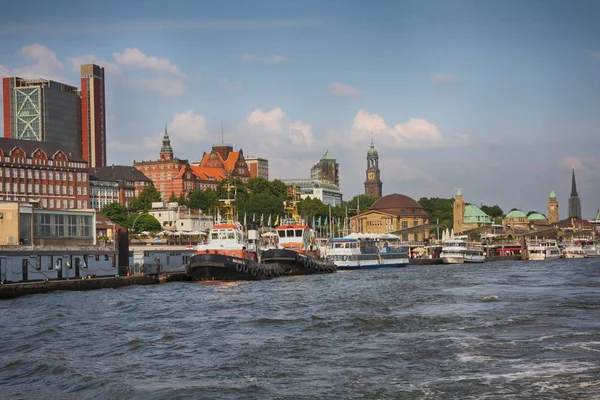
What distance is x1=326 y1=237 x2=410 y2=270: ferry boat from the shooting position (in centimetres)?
12812

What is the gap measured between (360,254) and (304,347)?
Answer: 95.4 metres

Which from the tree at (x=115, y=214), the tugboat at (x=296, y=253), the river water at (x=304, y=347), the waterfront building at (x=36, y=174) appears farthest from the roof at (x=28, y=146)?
the river water at (x=304, y=347)

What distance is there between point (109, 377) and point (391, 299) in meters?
31.8

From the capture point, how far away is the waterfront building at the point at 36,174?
186000mm

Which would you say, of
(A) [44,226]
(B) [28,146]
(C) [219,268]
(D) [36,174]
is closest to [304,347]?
(C) [219,268]

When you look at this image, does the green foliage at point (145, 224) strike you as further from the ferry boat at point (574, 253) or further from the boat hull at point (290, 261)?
the ferry boat at point (574, 253)

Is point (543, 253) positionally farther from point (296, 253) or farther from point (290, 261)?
point (290, 261)

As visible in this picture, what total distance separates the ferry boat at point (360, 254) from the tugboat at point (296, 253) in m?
11.9

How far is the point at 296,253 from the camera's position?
98438 mm

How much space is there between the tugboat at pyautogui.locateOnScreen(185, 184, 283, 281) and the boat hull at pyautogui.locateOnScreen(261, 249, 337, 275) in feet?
25.6

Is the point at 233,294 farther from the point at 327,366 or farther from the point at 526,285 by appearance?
the point at 327,366

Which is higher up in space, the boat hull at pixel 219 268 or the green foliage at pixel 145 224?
the green foliage at pixel 145 224

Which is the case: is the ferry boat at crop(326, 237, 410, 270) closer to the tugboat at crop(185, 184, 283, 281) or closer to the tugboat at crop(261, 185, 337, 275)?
the tugboat at crop(261, 185, 337, 275)

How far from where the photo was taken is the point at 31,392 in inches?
1130
